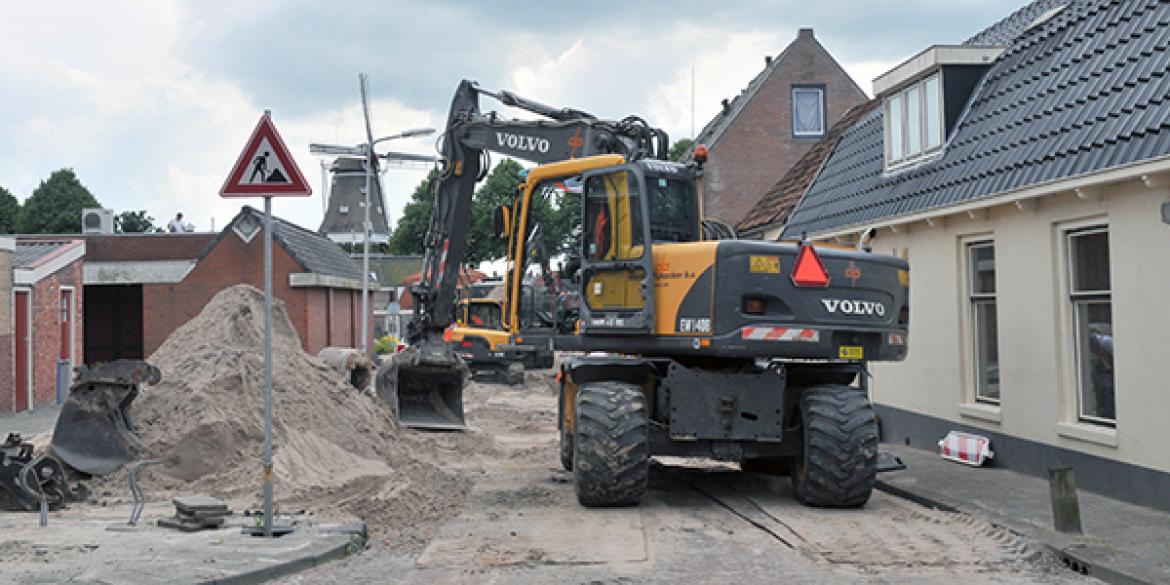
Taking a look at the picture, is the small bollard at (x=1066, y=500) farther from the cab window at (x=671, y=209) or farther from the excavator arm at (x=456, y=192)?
the excavator arm at (x=456, y=192)

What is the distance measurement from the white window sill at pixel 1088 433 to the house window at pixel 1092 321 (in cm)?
11

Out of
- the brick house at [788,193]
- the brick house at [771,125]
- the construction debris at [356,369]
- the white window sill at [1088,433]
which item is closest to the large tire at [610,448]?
the white window sill at [1088,433]

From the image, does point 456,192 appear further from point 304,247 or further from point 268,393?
point 304,247

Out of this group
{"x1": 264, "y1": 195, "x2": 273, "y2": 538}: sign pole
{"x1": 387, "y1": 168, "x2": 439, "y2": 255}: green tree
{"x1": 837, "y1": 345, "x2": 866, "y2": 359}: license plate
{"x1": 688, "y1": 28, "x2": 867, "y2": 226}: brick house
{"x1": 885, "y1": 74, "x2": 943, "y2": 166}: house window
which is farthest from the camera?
{"x1": 387, "y1": 168, "x2": 439, "y2": 255}: green tree

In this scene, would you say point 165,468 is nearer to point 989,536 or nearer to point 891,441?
point 989,536

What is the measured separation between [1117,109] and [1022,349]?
8.85ft

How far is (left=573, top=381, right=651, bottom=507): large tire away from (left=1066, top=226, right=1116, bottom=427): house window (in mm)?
4406

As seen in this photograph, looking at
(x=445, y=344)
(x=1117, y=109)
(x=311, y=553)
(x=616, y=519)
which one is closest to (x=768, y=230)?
(x=445, y=344)

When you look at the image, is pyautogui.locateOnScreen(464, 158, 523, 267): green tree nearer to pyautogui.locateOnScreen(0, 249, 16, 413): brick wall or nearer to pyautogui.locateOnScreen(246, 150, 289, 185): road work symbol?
pyautogui.locateOnScreen(0, 249, 16, 413): brick wall

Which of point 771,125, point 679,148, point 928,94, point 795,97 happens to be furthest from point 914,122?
point 679,148

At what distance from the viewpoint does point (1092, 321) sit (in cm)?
1049

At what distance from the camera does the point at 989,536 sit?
8.45 meters

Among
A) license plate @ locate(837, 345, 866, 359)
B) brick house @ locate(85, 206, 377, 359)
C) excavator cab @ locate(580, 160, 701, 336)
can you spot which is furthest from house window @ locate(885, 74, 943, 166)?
brick house @ locate(85, 206, 377, 359)

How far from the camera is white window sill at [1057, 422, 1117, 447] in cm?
988
